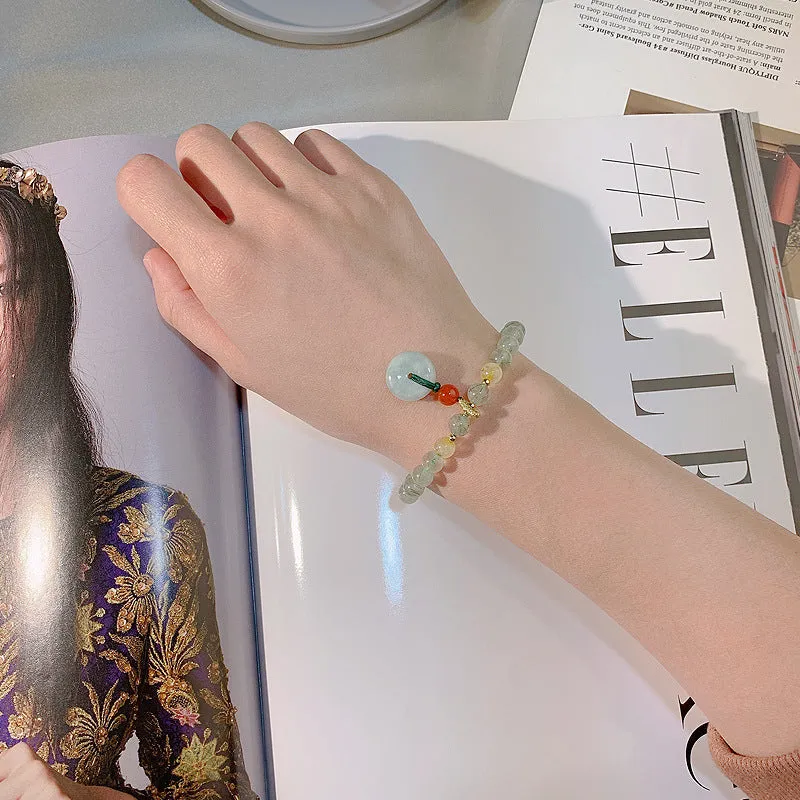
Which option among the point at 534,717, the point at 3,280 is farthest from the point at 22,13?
the point at 534,717

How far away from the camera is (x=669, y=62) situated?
64 cm

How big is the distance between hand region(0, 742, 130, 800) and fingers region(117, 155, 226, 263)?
0.84ft

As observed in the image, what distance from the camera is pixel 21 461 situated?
1.39 feet

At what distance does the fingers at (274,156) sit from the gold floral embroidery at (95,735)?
282 millimetres

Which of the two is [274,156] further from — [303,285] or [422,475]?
[422,475]

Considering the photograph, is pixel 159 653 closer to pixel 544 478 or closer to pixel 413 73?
pixel 544 478

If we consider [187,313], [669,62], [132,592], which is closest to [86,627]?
[132,592]

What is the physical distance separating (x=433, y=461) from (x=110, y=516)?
0.17m

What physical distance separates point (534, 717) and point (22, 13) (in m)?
0.64

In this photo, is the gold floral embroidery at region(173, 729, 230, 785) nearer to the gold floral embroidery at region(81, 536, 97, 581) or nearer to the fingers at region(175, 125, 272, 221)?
the gold floral embroidery at region(81, 536, 97, 581)

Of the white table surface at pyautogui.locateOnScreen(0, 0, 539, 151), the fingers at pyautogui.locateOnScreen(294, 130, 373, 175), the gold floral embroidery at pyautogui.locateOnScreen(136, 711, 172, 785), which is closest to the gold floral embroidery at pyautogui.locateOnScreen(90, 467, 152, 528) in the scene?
the gold floral embroidery at pyautogui.locateOnScreen(136, 711, 172, 785)

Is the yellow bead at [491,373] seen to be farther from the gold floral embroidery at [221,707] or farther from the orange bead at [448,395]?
the gold floral embroidery at [221,707]

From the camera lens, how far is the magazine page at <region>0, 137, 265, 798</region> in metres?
0.40

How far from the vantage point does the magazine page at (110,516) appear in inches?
15.8
